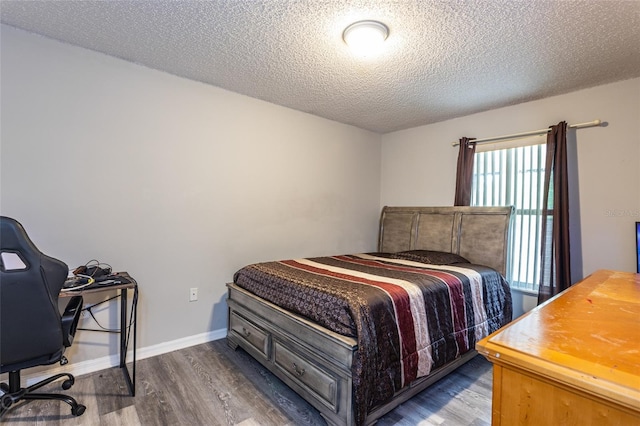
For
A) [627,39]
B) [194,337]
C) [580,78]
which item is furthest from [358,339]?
[580,78]

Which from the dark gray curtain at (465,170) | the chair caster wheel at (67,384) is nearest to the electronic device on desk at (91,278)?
the chair caster wheel at (67,384)

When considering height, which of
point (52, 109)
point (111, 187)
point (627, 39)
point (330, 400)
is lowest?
point (330, 400)

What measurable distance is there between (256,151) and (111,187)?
1.32 meters

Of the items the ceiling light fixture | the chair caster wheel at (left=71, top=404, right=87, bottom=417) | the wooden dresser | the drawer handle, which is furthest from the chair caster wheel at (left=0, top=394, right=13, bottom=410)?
the ceiling light fixture

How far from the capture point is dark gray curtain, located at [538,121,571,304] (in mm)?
2688

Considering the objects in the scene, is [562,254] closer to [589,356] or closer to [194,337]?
[589,356]

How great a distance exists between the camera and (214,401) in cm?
196

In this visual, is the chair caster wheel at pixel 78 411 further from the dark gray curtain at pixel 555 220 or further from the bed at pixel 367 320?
the dark gray curtain at pixel 555 220

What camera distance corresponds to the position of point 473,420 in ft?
5.97

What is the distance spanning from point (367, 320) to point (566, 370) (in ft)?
3.32

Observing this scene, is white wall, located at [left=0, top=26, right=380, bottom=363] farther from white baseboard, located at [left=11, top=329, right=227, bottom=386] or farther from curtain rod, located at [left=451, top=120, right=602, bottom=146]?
curtain rod, located at [left=451, top=120, right=602, bottom=146]

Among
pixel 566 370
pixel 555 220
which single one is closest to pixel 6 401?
pixel 566 370

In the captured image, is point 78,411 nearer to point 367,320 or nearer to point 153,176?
point 153,176

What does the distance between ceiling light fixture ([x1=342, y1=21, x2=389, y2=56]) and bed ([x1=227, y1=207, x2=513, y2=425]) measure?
158cm
